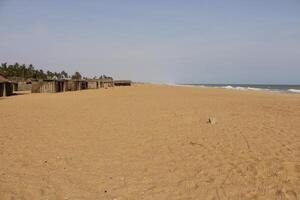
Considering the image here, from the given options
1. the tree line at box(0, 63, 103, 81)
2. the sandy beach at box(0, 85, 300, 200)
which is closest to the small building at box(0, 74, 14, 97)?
the sandy beach at box(0, 85, 300, 200)

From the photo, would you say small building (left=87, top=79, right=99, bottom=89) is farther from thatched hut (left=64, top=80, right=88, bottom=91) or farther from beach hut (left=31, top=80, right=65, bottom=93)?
beach hut (left=31, top=80, right=65, bottom=93)

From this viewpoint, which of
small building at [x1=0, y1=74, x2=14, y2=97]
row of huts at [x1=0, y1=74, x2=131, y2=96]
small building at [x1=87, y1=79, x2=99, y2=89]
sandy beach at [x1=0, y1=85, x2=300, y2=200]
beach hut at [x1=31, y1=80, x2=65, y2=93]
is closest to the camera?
sandy beach at [x1=0, y1=85, x2=300, y2=200]

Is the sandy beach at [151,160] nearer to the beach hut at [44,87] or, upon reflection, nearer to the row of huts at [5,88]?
the row of huts at [5,88]

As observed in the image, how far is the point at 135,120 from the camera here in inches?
459

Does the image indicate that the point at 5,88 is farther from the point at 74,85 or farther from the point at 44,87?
the point at 74,85

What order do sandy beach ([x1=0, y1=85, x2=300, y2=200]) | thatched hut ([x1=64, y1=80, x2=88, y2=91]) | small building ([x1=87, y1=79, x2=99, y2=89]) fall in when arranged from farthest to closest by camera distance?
small building ([x1=87, y1=79, x2=99, y2=89])
thatched hut ([x1=64, y1=80, x2=88, y2=91])
sandy beach ([x1=0, y1=85, x2=300, y2=200])

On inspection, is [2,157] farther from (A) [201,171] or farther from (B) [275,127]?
(B) [275,127]

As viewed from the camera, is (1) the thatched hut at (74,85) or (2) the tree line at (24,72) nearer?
(1) the thatched hut at (74,85)

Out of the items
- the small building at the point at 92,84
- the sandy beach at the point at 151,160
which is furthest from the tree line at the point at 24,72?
the sandy beach at the point at 151,160

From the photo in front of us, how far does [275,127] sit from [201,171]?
481 centimetres

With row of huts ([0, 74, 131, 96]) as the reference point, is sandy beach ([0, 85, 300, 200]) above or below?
below

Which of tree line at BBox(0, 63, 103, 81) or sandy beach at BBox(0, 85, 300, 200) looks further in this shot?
tree line at BBox(0, 63, 103, 81)

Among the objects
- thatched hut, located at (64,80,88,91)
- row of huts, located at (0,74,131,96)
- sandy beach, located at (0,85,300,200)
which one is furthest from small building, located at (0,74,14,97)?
sandy beach, located at (0,85,300,200)

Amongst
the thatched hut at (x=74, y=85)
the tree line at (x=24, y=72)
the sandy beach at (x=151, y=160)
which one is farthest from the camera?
the tree line at (x=24, y=72)
